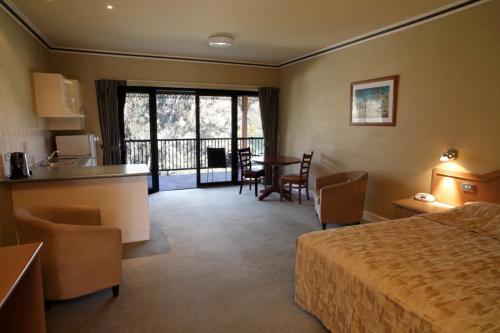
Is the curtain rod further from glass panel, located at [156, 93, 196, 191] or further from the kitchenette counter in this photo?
the kitchenette counter

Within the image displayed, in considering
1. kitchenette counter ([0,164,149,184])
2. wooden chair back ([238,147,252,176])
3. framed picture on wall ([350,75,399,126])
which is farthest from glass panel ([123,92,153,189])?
framed picture on wall ([350,75,399,126])

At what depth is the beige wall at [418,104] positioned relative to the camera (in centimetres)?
301

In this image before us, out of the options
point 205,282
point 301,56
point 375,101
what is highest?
point 301,56

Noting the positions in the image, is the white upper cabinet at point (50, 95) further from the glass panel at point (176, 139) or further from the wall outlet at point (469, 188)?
the wall outlet at point (469, 188)

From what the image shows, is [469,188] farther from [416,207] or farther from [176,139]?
[176,139]

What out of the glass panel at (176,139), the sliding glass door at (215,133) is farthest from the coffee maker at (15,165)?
the sliding glass door at (215,133)

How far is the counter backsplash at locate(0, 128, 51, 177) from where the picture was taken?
10.1ft

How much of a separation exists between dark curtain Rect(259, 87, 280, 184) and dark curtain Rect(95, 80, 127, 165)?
8.99ft

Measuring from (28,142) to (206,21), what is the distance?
261 cm

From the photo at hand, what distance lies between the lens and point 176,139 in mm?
7340

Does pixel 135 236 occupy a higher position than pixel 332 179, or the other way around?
pixel 332 179

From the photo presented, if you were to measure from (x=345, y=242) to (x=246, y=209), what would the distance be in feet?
9.70

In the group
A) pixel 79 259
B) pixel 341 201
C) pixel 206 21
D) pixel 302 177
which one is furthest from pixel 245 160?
pixel 79 259

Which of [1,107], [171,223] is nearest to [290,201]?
[171,223]
